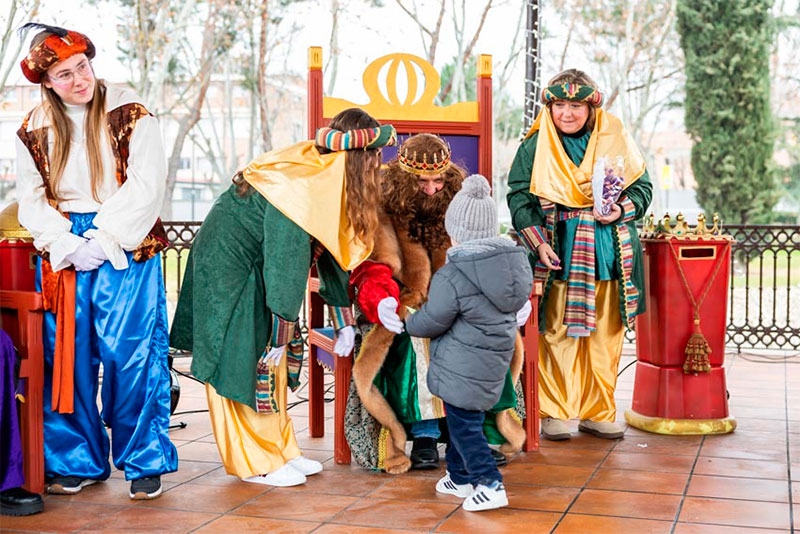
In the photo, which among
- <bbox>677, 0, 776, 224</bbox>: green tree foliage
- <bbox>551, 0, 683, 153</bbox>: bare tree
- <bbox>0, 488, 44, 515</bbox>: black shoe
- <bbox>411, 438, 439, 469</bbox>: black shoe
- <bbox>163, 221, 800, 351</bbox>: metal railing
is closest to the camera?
<bbox>0, 488, 44, 515</bbox>: black shoe

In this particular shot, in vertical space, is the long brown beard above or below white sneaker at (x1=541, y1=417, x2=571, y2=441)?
above

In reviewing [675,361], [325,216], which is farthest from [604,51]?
[325,216]

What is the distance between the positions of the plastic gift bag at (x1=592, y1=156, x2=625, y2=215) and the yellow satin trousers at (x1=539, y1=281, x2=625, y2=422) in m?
0.33

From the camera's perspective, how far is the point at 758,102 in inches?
577

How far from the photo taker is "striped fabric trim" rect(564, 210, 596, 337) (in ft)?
12.5

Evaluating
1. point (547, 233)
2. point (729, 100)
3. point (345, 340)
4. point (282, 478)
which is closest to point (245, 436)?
point (282, 478)

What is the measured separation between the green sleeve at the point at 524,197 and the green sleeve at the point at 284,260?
1.17 m

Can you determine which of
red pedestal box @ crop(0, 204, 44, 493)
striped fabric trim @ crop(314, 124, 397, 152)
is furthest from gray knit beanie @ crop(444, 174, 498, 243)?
red pedestal box @ crop(0, 204, 44, 493)

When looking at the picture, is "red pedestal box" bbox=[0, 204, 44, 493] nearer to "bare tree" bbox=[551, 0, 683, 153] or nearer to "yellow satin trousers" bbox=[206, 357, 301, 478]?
"yellow satin trousers" bbox=[206, 357, 301, 478]

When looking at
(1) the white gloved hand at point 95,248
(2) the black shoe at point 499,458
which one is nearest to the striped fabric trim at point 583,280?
(2) the black shoe at point 499,458

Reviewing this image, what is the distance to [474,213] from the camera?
2.83 metres

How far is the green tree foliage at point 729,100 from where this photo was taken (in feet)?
48.0

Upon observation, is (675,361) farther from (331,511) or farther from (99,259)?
(99,259)

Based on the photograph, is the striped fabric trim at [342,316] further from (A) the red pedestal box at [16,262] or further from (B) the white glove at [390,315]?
(A) the red pedestal box at [16,262]
